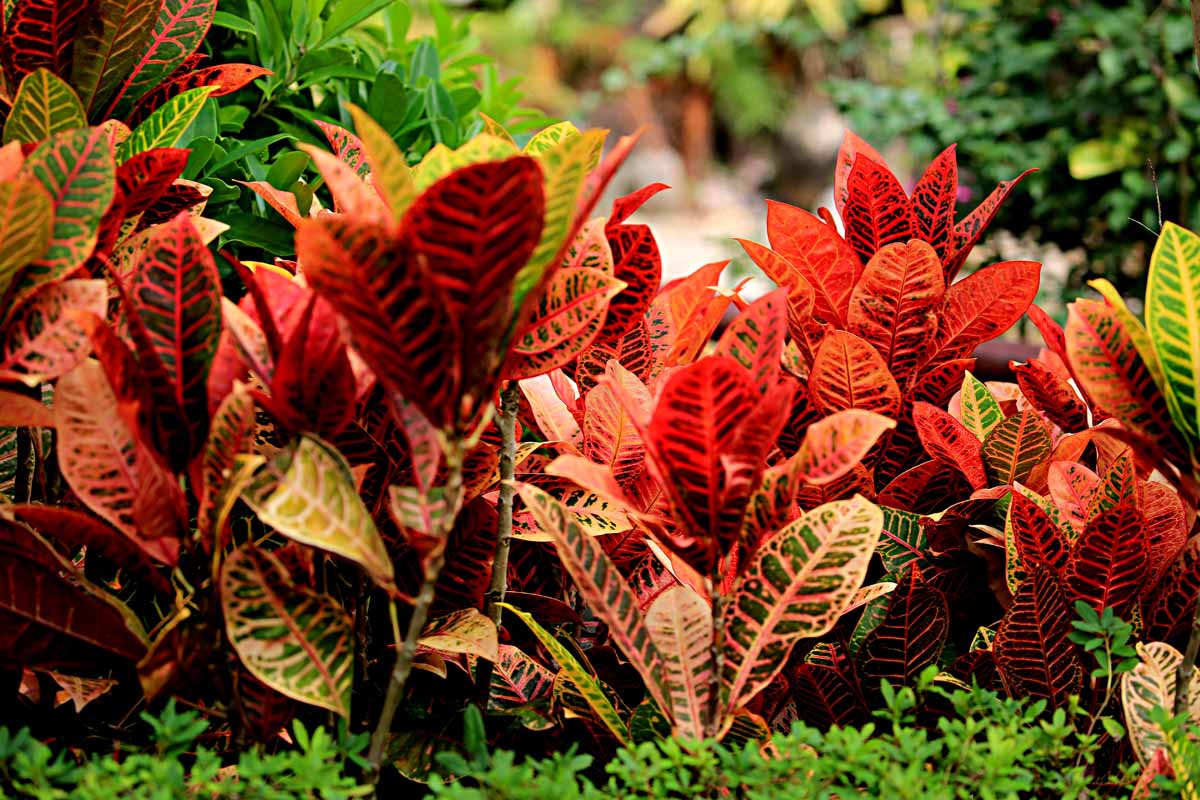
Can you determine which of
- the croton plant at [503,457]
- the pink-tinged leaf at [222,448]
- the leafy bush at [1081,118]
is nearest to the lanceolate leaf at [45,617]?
the croton plant at [503,457]

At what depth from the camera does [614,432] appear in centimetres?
103

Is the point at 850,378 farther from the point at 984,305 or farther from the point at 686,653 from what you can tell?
the point at 686,653

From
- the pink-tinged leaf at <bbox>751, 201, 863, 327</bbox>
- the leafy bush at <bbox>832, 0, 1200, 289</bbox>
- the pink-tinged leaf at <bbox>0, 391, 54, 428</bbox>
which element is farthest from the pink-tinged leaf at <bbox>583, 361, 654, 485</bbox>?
the leafy bush at <bbox>832, 0, 1200, 289</bbox>

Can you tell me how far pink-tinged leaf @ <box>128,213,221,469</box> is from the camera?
0.81 meters

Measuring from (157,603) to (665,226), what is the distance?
13.4 metres

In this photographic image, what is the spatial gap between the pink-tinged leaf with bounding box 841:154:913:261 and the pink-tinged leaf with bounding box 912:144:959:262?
0.05ft

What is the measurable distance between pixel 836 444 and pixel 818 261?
1.38 feet

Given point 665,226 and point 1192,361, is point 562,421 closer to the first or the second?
point 1192,361

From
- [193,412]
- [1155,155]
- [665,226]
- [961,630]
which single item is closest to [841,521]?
[961,630]

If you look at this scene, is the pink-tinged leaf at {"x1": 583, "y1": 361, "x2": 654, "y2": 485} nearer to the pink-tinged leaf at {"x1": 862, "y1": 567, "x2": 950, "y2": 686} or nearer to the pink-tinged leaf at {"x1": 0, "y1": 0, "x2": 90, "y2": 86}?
the pink-tinged leaf at {"x1": 862, "y1": 567, "x2": 950, "y2": 686}

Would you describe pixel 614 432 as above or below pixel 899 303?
below

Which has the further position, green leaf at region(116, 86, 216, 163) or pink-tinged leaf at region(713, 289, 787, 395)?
green leaf at region(116, 86, 216, 163)

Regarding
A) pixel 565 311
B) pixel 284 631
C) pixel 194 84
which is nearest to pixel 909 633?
pixel 565 311

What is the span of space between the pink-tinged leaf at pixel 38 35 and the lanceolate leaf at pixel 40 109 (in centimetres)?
7
